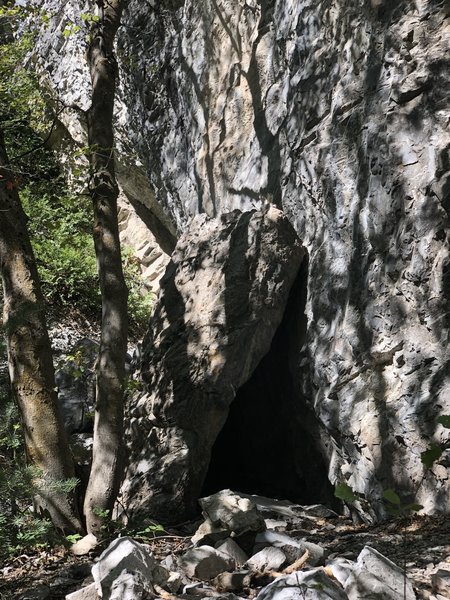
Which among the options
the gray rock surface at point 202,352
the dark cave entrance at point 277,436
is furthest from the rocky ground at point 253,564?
the dark cave entrance at point 277,436

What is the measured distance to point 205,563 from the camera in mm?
3490

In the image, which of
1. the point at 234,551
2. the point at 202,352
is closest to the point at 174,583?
the point at 234,551

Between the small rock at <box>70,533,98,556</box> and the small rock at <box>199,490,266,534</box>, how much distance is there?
88 centimetres

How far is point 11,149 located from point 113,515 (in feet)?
30.9

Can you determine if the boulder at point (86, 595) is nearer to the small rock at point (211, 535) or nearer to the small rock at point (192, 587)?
the small rock at point (192, 587)

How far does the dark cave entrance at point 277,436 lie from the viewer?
621 centimetres

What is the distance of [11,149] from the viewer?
41.1 feet

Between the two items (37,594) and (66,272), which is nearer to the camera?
(37,594)

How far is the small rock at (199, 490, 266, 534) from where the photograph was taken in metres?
3.99

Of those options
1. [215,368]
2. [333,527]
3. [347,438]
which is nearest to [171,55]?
[215,368]

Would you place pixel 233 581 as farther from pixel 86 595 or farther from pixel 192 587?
pixel 86 595

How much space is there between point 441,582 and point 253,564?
1.04m

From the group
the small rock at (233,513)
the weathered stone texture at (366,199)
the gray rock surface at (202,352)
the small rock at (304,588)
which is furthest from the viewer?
the gray rock surface at (202,352)

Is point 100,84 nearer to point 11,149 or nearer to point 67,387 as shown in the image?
point 67,387
